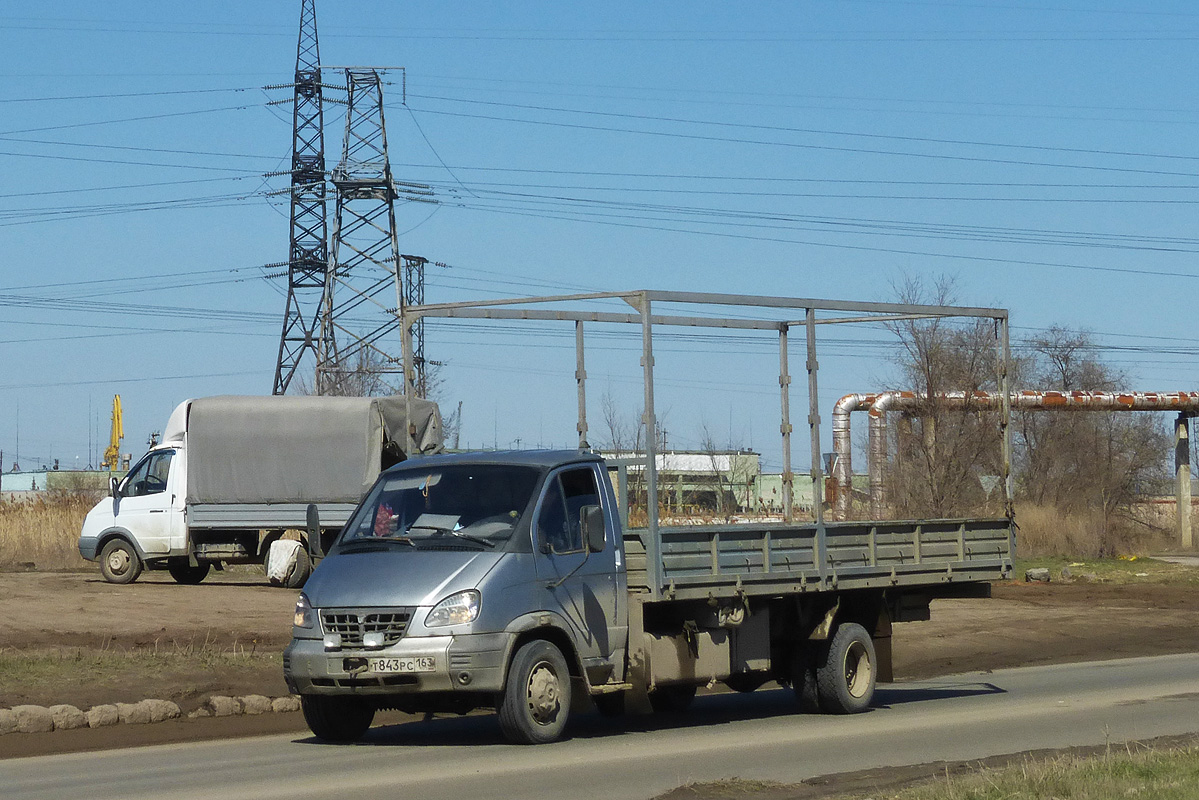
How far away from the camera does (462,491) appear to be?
1191cm

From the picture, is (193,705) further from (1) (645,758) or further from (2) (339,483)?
(2) (339,483)

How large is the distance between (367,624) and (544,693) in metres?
1.45

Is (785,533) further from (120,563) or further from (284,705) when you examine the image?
(120,563)

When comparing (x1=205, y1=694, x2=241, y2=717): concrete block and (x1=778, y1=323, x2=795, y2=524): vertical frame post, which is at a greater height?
(x1=778, y1=323, x2=795, y2=524): vertical frame post

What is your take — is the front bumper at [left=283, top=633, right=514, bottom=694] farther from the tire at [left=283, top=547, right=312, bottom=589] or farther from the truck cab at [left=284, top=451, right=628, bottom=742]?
the tire at [left=283, top=547, right=312, bottom=589]

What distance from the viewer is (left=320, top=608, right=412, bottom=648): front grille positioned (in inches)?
425

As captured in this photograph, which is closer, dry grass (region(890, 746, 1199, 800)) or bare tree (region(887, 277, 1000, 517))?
dry grass (region(890, 746, 1199, 800))

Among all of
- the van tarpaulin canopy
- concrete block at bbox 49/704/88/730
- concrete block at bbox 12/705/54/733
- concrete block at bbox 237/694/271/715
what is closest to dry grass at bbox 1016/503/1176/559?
the van tarpaulin canopy

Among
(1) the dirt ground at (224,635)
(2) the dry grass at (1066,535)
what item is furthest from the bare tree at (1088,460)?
(1) the dirt ground at (224,635)

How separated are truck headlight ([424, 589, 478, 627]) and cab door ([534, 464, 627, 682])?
75 cm

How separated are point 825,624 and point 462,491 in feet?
13.1

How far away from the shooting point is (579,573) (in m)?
11.8

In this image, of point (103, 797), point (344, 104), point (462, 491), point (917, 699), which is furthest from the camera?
point (344, 104)

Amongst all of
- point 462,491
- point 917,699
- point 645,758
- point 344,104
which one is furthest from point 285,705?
point 344,104
